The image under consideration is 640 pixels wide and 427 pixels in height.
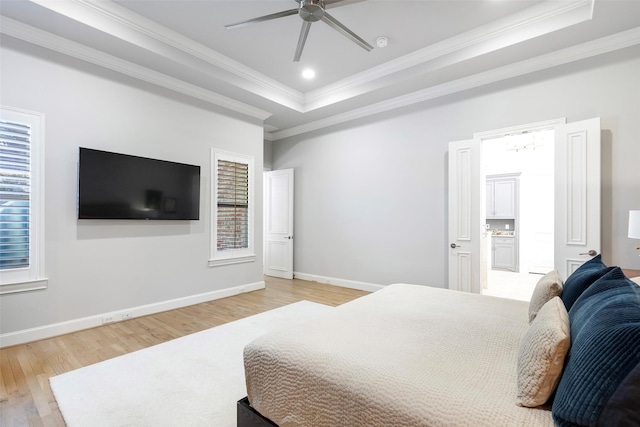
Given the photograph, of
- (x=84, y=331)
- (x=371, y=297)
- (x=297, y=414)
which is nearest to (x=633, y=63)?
(x=371, y=297)

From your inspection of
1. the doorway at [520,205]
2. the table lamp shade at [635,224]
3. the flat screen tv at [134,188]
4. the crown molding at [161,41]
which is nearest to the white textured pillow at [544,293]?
the table lamp shade at [635,224]

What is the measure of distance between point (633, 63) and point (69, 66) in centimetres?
582

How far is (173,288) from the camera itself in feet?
13.2

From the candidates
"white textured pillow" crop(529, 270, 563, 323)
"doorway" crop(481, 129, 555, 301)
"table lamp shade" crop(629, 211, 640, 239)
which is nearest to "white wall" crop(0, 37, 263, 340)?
"white textured pillow" crop(529, 270, 563, 323)

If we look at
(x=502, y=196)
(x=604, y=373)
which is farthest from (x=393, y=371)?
(x=502, y=196)

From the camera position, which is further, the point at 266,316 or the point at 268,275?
the point at 268,275

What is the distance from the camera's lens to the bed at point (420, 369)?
95cm

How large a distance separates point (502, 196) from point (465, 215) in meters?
4.40

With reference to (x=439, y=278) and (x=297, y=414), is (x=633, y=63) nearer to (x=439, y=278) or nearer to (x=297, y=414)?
(x=439, y=278)

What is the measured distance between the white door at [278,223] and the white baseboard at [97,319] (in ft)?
4.92

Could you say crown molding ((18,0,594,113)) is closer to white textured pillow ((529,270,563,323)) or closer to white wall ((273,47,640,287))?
white wall ((273,47,640,287))

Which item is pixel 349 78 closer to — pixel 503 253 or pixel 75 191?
pixel 75 191

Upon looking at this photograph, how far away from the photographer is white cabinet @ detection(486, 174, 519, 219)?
7.20 metres

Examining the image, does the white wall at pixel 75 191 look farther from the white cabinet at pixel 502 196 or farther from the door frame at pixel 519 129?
the white cabinet at pixel 502 196
